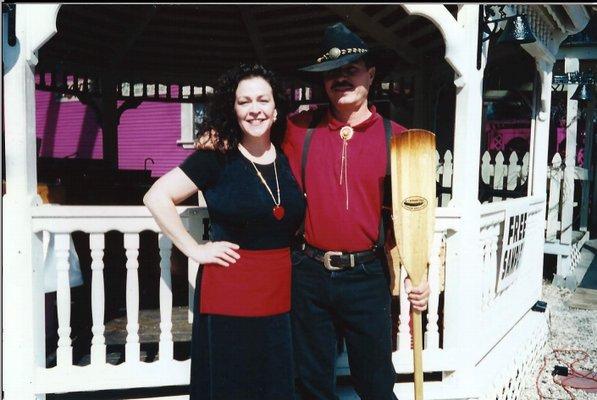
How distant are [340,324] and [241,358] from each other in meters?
0.52

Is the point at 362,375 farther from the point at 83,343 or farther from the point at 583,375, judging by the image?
the point at 583,375

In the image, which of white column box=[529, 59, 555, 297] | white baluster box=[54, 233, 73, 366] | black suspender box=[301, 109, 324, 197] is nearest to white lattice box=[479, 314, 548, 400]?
white column box=[529, 59, 555, 297]

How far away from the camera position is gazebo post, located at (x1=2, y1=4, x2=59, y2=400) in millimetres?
2971

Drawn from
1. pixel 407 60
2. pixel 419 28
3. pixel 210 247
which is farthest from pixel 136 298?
pixel 407 60

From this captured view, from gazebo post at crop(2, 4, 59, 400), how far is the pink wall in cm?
1053

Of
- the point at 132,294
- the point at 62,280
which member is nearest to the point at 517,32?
the point at 132,294

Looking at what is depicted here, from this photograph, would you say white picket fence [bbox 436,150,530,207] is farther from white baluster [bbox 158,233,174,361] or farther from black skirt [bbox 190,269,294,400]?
black skirt [bbox 190,269,294,400]

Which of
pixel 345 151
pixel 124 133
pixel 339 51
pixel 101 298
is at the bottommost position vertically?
pixel 101 298

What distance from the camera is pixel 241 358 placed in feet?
8.05

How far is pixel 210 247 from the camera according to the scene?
242cm

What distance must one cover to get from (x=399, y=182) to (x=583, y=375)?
3.94m

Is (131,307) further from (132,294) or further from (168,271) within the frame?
(168,271)

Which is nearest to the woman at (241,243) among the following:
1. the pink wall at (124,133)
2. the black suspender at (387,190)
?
the black suspender at (387,190)

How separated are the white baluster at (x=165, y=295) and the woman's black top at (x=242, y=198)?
3.00ft
